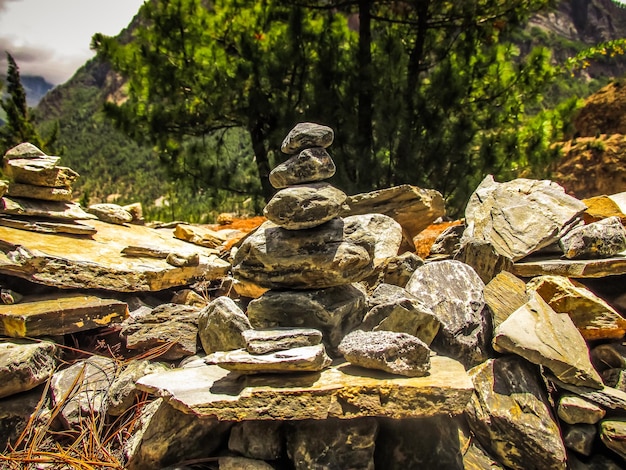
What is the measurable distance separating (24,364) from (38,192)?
6.57ft

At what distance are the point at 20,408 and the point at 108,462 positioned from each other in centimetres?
82

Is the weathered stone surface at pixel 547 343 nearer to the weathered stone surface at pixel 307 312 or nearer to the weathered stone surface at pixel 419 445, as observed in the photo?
the weathered stone surface at pixel 419 445

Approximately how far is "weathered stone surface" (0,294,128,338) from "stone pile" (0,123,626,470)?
13 mm

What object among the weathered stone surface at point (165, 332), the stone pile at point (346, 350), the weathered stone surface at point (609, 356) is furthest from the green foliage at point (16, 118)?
A: the weathered stone surface at point (609, 356)

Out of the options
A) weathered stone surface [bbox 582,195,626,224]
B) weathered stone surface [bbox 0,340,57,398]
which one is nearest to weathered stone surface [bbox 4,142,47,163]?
weathered stone surface [bbox 0,340,57,398]

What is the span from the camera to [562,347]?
8.21 ft

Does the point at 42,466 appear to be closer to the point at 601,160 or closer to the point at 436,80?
the point at 436,80

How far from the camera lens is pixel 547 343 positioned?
248cm

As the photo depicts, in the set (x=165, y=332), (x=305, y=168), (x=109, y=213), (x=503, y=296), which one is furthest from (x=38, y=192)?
(x=503, y=296)

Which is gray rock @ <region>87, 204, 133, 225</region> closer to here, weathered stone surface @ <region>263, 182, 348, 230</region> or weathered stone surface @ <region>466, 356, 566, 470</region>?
weathered stone surface @ <region>263, 182, 348, 230</region>

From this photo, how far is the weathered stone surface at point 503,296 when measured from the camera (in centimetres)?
287

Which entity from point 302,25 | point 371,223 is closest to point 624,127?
point 302,25

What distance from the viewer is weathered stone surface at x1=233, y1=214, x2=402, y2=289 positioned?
278 cm

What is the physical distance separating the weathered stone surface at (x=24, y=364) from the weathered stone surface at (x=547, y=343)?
2.90m
